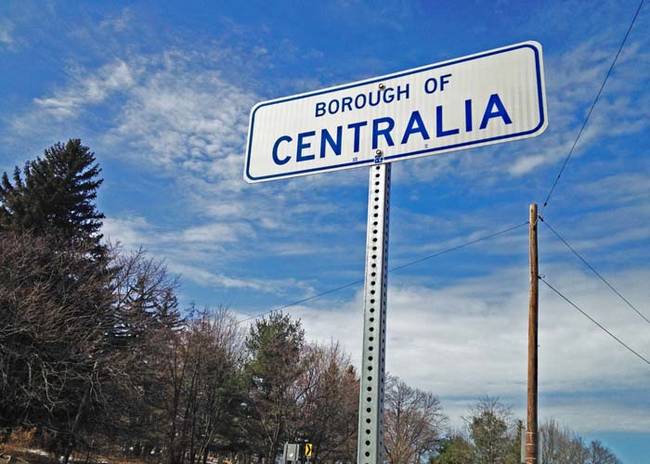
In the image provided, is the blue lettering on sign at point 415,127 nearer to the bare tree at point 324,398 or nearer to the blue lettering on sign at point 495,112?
the blue lettering on sign at point 495,112

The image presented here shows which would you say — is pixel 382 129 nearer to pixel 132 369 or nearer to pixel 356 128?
pixel 356 128

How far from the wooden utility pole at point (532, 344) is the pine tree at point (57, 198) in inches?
842

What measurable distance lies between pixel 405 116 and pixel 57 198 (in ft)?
103

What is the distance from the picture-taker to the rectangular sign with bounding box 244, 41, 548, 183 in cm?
182

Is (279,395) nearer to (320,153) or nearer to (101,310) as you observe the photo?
(101,310)

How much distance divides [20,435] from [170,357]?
26.3 feet

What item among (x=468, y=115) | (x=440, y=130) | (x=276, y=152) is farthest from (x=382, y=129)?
(x=276, y=152)

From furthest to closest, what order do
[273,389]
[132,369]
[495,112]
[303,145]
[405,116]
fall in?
[273,389] → [132,369] → [303,145] → [405,116] → [495,112]

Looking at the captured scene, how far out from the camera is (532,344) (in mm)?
12438

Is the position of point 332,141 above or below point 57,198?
below

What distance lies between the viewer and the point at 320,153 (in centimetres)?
205

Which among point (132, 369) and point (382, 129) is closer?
point (382, 129)

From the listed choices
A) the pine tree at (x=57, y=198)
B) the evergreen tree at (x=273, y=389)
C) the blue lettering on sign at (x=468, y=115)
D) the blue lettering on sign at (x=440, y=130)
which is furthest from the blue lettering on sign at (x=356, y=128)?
the evergreen tree at (x=273, y=389)

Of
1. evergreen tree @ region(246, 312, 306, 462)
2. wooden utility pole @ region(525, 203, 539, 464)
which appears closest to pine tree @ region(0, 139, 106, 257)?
evergreen tree @ region(246, 312, 306, 462)
